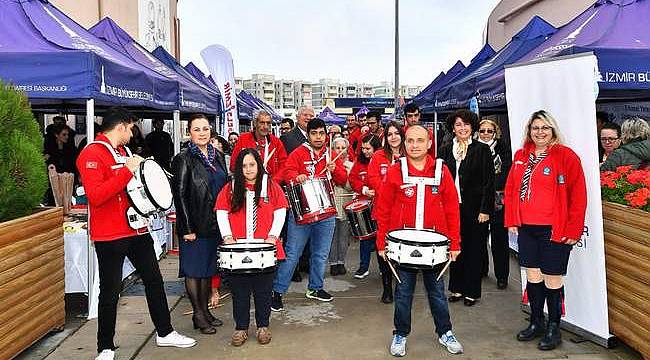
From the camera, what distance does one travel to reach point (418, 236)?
4.25 meters

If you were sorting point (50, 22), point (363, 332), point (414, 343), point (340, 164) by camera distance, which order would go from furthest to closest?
1. point (340, 164)
2. point (50, 22)
3. point (363, 332)
4. point (414, 343)

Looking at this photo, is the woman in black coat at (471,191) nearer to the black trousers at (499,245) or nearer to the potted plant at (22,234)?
the black trousers at (499,245)

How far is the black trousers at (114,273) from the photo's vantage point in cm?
428

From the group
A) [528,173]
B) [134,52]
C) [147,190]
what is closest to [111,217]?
[147,190]

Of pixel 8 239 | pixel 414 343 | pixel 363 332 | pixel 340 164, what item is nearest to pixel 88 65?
pixel 8 239

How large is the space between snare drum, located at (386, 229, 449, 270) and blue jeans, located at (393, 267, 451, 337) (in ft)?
0.69

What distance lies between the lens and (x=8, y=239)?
4062 mm

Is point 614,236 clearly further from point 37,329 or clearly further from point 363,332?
point 37,329

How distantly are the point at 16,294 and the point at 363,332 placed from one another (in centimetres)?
273

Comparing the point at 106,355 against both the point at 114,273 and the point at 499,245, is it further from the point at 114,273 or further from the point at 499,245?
the point at 499,245

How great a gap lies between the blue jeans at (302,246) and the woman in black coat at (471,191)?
131cm

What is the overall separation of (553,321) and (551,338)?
0.43 ft

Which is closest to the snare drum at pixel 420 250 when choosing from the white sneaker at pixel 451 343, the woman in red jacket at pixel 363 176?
the white sneaker at pixel 451 343

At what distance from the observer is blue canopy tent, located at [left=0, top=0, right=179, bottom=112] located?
209 inches
